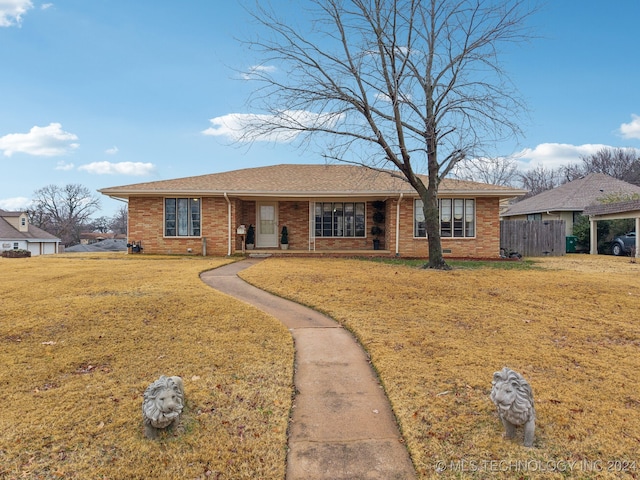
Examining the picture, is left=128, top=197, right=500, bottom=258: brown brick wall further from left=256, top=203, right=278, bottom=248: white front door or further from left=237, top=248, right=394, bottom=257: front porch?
left=256, top=203, right=278, bottom=248: white front door

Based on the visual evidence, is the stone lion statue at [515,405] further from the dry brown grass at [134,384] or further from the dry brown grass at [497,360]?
the dry brown grass at [134,384]

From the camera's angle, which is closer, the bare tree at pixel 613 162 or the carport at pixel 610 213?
the carport at pixel 610 213

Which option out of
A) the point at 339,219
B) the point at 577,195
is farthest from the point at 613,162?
the point at 339,219

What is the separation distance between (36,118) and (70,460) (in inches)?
722

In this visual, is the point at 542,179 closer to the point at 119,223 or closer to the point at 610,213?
the point at 610,213

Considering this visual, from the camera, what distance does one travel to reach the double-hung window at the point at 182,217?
49.9ft

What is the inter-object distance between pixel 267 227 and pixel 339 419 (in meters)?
14.5

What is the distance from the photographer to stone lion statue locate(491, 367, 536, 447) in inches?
104

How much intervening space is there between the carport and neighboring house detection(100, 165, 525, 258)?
6.36 m

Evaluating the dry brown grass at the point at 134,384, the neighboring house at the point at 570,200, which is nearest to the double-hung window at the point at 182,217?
the dry brown grass at the point at 134,384

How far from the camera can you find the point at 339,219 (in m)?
16.9

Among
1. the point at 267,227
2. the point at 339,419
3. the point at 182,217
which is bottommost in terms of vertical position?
the point at 339,419

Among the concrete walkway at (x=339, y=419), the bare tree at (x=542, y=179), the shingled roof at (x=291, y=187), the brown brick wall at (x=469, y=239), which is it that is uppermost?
the bare tree at (x=542, y=179)

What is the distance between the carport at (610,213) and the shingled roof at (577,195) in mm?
2724
